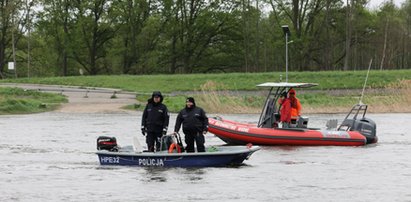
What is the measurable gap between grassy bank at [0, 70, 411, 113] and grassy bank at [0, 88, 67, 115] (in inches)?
203

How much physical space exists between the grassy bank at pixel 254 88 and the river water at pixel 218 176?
14.4 meters

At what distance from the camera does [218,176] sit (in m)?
18.0

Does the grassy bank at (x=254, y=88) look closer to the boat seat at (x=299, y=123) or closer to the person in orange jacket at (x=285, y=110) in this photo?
the boat seat at (x=299, y=123)

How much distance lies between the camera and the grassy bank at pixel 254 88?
4169cm

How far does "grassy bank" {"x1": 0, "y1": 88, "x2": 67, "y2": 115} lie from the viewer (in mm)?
43031

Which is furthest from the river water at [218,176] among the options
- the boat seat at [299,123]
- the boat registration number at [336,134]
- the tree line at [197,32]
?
the tree line at [197,32]

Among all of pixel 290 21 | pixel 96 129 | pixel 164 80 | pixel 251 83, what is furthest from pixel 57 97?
pixel 290 21

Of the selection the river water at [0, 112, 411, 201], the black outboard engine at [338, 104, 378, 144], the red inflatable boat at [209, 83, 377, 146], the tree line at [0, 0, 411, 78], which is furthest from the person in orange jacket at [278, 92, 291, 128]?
the tree line at [0, 0, 411, 78]

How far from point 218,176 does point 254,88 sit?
36.1 metres

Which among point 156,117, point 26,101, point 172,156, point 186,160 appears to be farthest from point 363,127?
point 26,101

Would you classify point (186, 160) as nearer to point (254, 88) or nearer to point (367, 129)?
point (367, 129)

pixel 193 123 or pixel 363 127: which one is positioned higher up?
pixel 193 123

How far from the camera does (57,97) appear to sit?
Answer: 161ft

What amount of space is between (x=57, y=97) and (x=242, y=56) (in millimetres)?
26121
